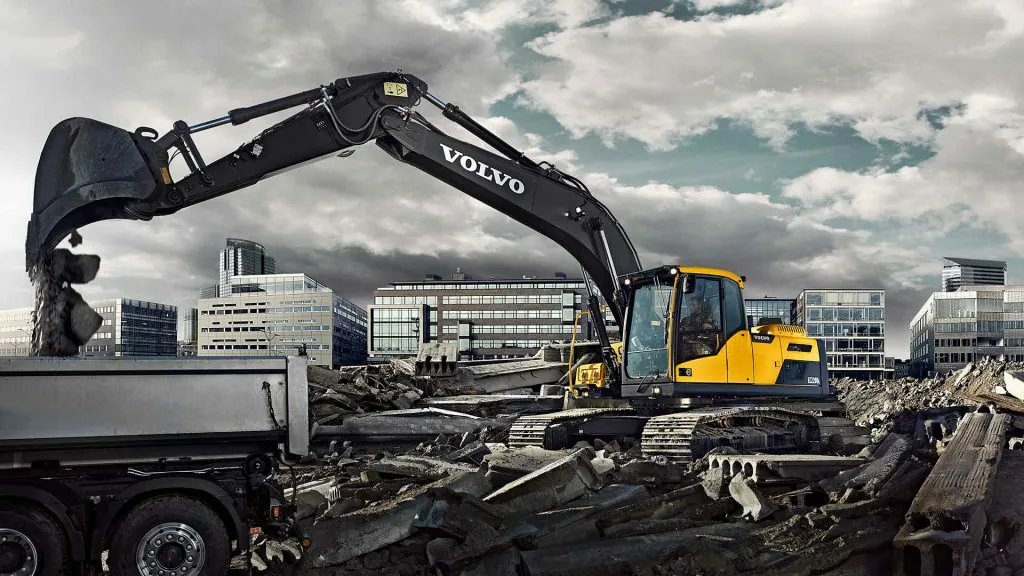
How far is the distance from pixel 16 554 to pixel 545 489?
4995mm

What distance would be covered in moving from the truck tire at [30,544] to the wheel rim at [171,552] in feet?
2.17

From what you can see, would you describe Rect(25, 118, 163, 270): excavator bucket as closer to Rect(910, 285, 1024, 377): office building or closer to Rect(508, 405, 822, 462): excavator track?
Rect(508, 405, 822, 462): excavator track

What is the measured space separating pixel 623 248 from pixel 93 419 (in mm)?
10076

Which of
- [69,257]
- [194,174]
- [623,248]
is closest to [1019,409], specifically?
[623,248]

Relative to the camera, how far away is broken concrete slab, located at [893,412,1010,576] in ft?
24.8

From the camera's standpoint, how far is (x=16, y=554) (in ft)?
23.4

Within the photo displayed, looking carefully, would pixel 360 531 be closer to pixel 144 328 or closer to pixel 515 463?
pixel 515 463

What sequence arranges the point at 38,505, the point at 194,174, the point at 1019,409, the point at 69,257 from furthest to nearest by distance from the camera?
the point at 1019,409, the point at 194,174, the point at 69,257, the point at 38,505

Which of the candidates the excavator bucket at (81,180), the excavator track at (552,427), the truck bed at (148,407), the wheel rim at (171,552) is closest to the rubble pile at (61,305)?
the excavator bucket at (81,180)

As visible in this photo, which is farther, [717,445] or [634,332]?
[634,332]

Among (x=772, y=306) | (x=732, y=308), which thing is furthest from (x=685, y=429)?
(x=772, y=306)

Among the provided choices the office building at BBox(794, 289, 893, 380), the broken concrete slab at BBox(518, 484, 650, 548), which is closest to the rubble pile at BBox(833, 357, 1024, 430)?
the broken concrete slab at BBox(518, 484, 650, 548)

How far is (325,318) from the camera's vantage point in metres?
144

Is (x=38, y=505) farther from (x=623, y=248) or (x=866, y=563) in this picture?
(x=623, y=248)
